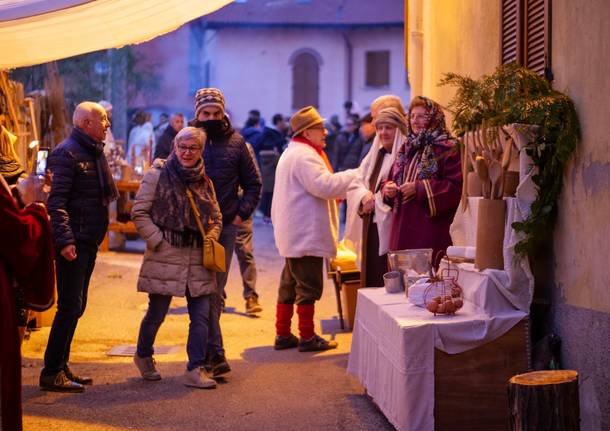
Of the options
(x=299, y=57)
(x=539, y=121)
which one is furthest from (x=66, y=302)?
(x=299, y=57)

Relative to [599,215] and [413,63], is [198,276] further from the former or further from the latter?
[413,63]

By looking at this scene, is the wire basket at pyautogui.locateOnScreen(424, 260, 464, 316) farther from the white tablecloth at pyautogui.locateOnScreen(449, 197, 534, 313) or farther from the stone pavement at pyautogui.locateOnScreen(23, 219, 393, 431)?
the stone pavement at pyautogui.locateOnScreen(23, 219, 393, 431)

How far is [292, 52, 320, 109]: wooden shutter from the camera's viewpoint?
50.4 m

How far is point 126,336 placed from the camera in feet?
32.0

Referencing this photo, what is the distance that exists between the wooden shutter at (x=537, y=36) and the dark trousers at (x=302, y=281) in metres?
2.75

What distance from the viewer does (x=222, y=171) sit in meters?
8.19

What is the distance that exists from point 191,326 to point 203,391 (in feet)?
1.53

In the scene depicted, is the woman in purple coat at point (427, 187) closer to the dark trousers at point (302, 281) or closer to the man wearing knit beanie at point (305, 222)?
the man wearing knit beanie at point (305, 222)

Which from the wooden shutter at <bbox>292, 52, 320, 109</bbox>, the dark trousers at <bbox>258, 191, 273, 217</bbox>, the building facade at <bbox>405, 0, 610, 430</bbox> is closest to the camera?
the building facade at <bbox>405, 0, 610, 430</bbox>

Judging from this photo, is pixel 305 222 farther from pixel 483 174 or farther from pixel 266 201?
pixel 266 201

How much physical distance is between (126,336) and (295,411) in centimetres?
322

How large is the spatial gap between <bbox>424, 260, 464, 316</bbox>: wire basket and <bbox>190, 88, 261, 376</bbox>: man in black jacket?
2.14 meters

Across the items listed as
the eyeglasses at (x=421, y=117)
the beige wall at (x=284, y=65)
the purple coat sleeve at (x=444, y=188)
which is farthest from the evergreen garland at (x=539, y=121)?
the beige wall at (x=284, y=65)

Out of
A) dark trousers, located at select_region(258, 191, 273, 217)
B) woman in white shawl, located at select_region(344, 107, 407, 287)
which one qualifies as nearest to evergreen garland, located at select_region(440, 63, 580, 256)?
woman in white shawl, located at select_region(344, 107, 407, 287)
